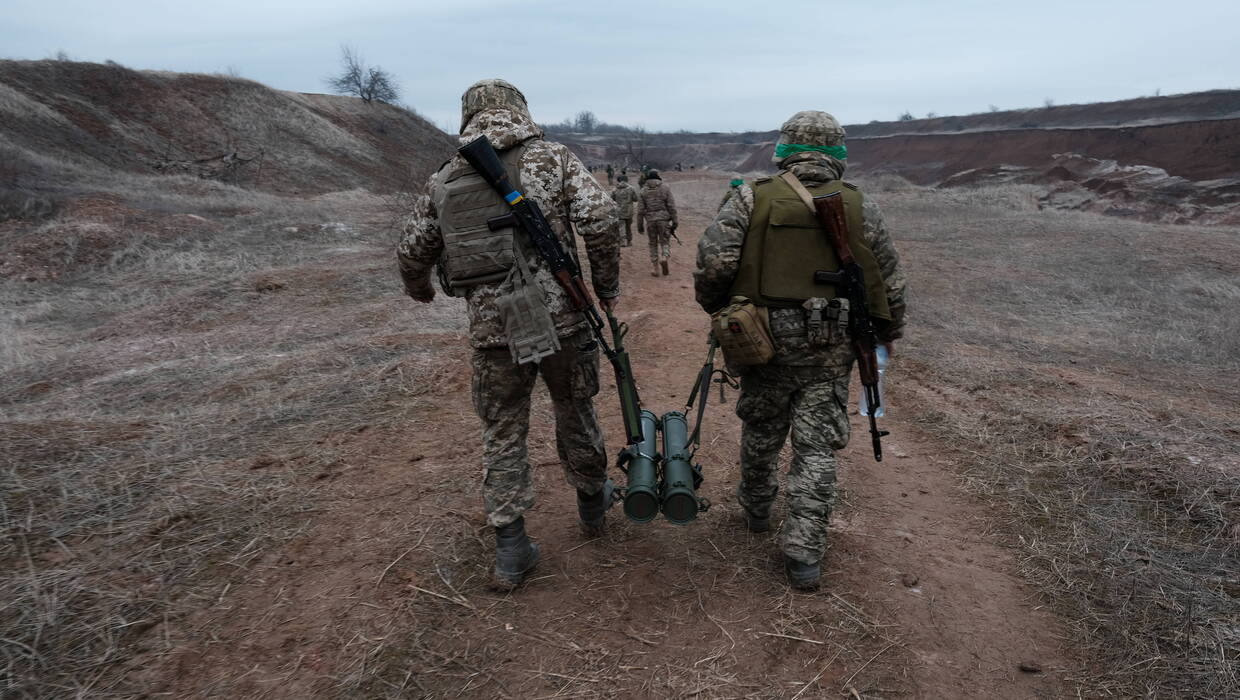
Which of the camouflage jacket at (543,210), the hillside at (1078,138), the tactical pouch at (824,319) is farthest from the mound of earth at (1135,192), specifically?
the camouflage jacket at (543,210)

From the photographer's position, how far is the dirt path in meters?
2.34

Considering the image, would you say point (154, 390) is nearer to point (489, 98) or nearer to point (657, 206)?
point (489, 98)

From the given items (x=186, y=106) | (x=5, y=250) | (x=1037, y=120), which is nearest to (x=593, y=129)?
(x=1037, y=120)

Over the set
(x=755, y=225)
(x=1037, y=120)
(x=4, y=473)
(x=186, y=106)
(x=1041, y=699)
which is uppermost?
(x=186, y=106)

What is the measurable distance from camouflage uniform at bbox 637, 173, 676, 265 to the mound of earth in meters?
18.0

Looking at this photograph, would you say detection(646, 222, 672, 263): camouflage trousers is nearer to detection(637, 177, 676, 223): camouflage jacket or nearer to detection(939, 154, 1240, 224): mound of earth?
detection(637, 177, 676, 223): camouflage jacket

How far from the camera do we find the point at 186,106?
97.4 feet

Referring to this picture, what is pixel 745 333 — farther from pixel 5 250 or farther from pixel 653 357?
pixel 5 250

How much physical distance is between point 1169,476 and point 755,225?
2914 mm

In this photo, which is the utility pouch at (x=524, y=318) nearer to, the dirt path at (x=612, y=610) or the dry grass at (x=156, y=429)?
the dirt path at (x=612, y=610)

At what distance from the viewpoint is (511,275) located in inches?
104

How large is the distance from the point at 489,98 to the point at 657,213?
8.10 meters

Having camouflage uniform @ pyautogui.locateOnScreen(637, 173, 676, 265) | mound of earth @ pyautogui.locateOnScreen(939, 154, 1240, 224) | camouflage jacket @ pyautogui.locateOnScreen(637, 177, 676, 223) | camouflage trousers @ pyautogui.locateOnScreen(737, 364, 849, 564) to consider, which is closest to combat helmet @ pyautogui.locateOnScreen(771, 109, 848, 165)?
camouflage trousers @ pyautogui.locateOnScreen(737, 364, 849, 564)

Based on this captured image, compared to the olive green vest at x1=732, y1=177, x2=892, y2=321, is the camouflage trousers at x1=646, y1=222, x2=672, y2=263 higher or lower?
lower
